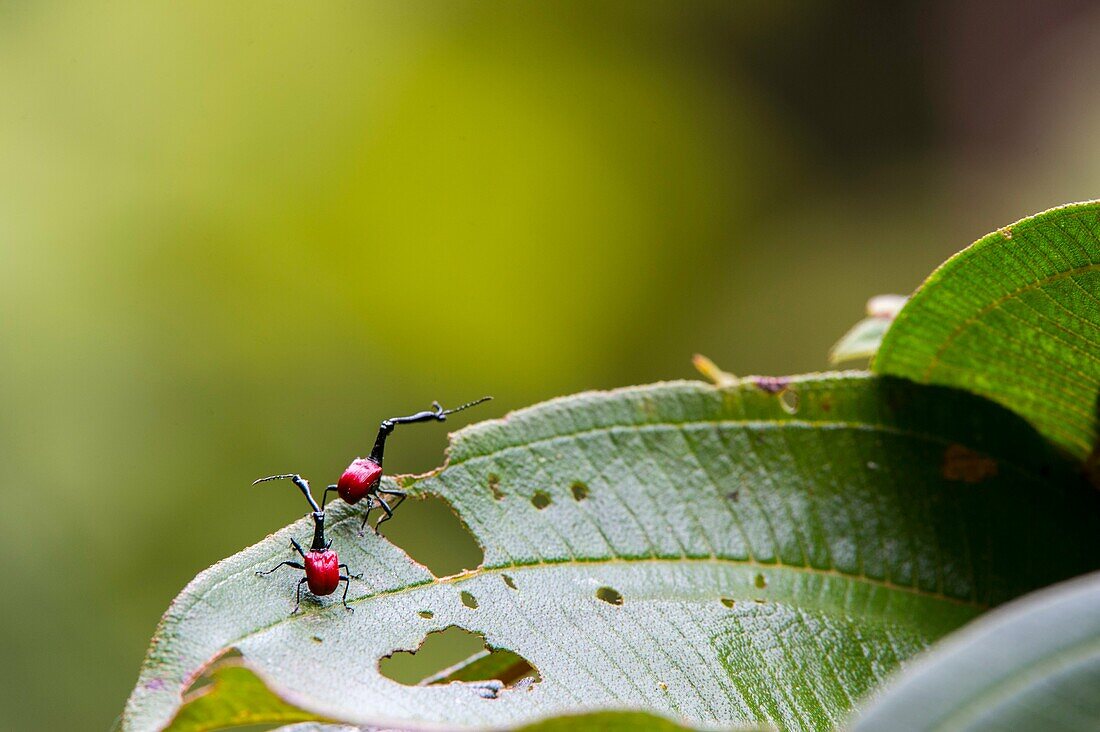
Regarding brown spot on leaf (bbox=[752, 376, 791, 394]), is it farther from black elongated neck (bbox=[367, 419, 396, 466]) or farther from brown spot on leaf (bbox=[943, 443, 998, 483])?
black elongated neck (bbox=[367, 419, 396, 466])

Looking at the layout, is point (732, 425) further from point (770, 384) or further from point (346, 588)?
point (346, 588)

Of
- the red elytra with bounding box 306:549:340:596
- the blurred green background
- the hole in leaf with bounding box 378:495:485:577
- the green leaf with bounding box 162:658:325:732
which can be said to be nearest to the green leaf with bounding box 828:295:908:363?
the red elytra with bounding box 306:549:340:596

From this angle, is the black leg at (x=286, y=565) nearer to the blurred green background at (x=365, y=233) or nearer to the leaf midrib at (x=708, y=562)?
the leaf midrib at (x=708, y=562)

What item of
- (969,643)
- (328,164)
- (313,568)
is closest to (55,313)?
(328,164)

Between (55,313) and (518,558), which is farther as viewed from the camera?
(55,313)

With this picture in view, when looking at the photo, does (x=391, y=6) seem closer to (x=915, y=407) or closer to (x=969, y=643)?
(x=915, y=407)

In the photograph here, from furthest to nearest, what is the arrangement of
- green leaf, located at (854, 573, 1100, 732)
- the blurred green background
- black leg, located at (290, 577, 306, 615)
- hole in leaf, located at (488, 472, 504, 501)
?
the blurred green background, hole in leaf, located at (488, 472, 504, 501), black leg, located at (290, 577, 306, 615), green leaf, located at (854, 573, 1100, 732)

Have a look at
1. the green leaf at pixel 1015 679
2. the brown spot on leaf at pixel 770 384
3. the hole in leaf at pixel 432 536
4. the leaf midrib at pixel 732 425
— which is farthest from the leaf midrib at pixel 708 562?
the hole in leaf at pixel 432 536
